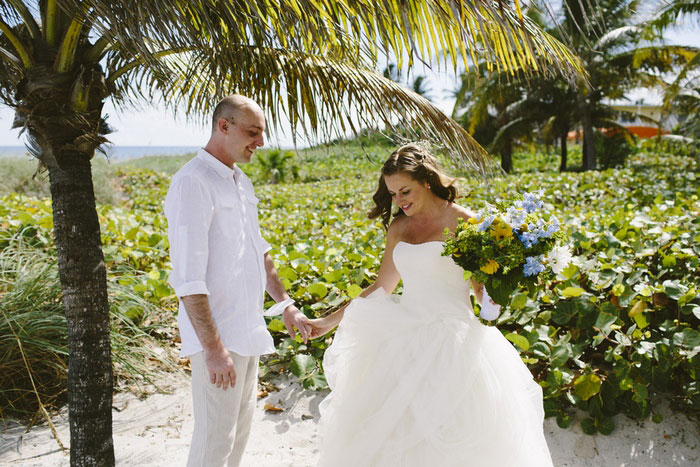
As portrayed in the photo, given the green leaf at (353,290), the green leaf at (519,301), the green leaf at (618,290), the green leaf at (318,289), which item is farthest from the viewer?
the green leaf at (318,289)

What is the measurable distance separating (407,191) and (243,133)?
85 cm

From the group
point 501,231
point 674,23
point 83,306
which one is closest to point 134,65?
point 83,306

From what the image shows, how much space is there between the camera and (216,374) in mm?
2062

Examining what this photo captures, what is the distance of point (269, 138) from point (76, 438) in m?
1.85

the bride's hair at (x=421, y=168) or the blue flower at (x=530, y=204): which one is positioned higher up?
the bride's hair at (x=421, y=168)

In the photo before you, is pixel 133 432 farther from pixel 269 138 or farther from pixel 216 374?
pixel 269 138

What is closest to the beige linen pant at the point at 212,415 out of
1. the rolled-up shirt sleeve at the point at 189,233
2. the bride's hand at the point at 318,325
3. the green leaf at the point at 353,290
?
the rolled-up shirt sleeve at the point at 189,233

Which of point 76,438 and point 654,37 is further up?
point 654,37

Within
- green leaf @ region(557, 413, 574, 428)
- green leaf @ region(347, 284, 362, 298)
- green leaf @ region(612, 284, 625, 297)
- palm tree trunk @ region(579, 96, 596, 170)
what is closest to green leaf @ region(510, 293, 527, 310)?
green leaf @ region(612, 284, 625, 297)

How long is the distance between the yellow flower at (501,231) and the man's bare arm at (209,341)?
120 centimetres

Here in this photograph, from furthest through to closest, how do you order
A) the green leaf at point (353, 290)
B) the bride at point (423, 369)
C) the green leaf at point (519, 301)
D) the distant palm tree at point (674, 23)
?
the distant palm tree at point (674, 23)
the green leaf at point (353, 290)
the green leaf at point (519, 301)
the bride at point (423, 369)

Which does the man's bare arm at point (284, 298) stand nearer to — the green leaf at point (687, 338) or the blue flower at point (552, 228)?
the blue flower at point (552, 228)

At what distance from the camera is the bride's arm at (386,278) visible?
108 inches

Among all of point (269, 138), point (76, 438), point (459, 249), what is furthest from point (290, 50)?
point (76, 438)
